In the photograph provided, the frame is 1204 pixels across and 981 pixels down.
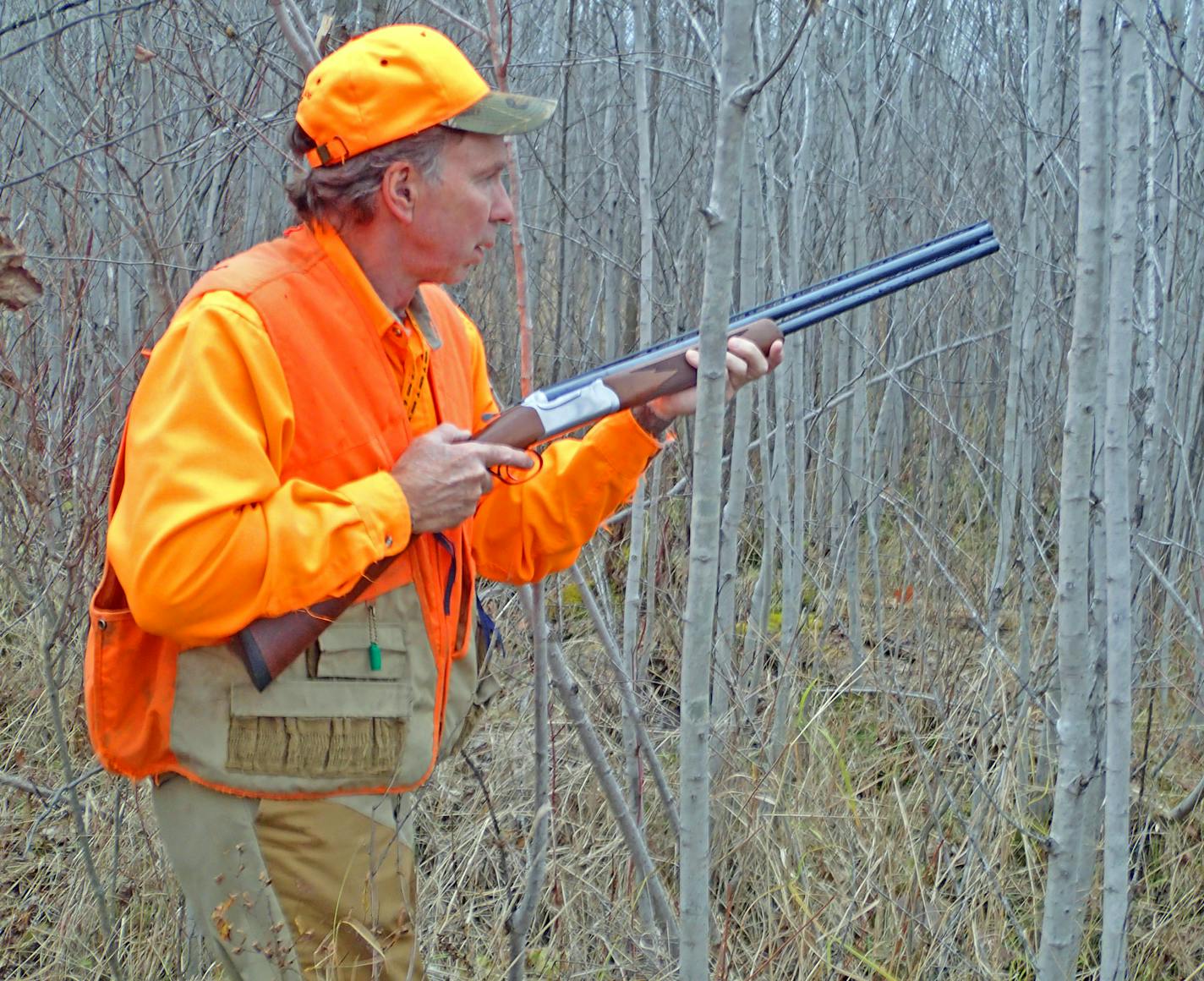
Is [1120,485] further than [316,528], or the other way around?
[1120,485]

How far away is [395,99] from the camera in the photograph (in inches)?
72.2

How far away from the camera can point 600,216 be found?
5.14 meters

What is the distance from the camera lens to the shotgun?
5.70ft

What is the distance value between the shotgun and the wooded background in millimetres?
234

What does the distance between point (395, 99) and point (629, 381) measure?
672mm

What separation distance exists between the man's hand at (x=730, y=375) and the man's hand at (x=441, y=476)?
47cm

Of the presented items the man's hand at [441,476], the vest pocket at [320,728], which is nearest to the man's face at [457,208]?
the man's hand at [441,476]

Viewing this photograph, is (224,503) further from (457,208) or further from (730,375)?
(730,375)

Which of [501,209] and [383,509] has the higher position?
[501,209]

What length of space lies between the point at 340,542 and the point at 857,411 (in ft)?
7.50

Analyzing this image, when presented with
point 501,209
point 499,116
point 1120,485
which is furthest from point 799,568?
point 499,116

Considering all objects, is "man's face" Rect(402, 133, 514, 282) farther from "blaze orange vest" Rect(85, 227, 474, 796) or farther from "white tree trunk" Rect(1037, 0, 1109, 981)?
"white tree trunk" Rect(1037, 0, 1109, 981)

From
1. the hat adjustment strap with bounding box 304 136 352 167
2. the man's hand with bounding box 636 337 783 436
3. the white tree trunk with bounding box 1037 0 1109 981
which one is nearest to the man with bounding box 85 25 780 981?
the hat adjustment strap with bounding box 304 136 352 167

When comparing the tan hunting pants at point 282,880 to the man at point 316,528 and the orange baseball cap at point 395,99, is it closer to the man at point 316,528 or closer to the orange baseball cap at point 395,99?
the man at point 316,528
